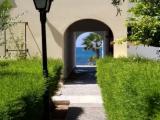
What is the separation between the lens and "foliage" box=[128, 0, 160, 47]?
13.0m

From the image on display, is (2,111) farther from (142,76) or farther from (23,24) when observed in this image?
(23,24)

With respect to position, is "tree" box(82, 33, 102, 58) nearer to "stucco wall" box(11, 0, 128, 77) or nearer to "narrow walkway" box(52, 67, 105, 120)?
"narrow walkway" box(52, 67, 105, 120)

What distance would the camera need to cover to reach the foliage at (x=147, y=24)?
13.0m

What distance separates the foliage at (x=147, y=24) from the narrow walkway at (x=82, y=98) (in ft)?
6.97

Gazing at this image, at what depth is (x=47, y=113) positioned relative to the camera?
33.8 ft

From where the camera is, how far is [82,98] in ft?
61.1

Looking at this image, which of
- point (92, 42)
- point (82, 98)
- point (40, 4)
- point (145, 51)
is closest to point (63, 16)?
point (145, 51)

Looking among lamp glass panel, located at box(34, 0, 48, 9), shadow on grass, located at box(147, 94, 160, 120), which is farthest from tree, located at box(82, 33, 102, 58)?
shadow on grass, located at box(147, 94, 160, 120)

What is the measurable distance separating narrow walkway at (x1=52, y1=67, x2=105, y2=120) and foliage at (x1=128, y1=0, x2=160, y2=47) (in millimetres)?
2125

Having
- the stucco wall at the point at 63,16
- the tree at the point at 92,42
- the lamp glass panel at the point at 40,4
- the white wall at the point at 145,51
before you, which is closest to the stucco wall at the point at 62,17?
the stucco wall at the point at 63,16

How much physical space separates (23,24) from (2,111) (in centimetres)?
1873

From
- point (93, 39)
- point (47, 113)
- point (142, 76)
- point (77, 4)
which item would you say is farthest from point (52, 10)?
point (93, 39)

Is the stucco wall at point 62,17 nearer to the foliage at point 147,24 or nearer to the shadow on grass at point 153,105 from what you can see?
the foliage at point 147,24

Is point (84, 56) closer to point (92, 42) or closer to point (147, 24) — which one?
point (92, 42)
